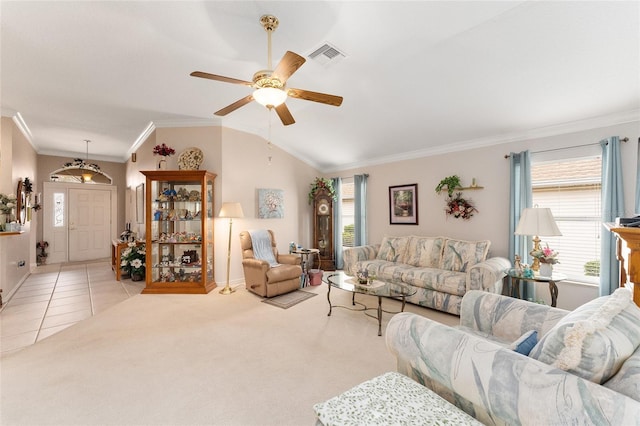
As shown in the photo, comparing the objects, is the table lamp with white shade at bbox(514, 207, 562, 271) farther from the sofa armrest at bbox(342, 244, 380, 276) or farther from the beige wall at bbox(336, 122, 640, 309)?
the sofa armrest at bbox(342, 244, 380, 276)

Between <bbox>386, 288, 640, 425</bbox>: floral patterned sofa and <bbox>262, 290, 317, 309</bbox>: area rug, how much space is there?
2.63 metres

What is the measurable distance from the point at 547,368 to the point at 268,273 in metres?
3.52

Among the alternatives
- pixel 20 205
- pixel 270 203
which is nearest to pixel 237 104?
pixel 270 203

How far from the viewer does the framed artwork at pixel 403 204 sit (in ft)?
16.5

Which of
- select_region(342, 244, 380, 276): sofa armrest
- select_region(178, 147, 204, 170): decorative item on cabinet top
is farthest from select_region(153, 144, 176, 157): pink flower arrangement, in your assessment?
select_region(342, 244, 380, 276): sofa armrest

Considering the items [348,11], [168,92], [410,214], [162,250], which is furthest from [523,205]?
[162,250]

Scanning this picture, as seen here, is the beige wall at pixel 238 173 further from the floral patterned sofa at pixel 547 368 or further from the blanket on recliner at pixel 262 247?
the floral patterned sofa at pixel 547 368

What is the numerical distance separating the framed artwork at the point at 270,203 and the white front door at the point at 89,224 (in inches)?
203

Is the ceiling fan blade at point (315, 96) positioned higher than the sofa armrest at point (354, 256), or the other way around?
the ceiling fan blade at point (315, 96)

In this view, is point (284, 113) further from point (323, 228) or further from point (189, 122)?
point (323, 228)

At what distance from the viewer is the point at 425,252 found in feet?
14.5

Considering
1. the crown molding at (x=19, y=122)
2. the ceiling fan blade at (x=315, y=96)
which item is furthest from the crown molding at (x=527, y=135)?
the crown molding at (x=19, y=122)

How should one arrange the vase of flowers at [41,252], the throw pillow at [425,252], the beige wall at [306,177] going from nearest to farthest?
the beige wall at [306,177], the throw pillow at [425,252], the vase of flowers at [41,252]

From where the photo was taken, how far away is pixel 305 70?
10.2 ft
